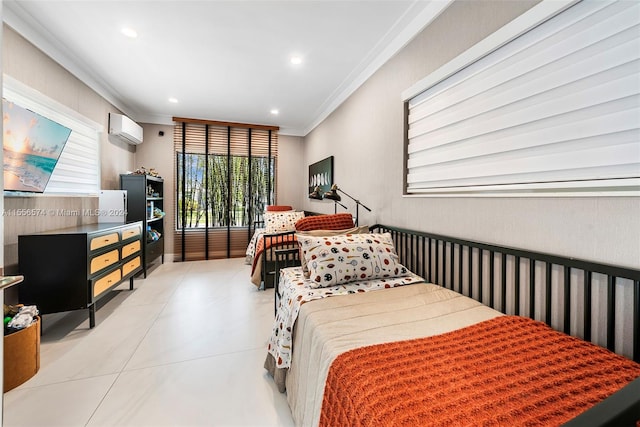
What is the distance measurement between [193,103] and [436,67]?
12.3 feet

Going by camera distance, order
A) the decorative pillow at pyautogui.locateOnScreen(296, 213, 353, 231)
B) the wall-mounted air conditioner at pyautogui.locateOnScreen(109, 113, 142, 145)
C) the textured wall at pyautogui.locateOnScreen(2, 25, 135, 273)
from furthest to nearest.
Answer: the wall-mounted air conditioner at pyautogui.locateOnScreen(109, 113, 142, 145) < the decorative pillow at pyautogui.locateOnScreen(296, 213, 353, 231) < the textured wall at pyautogui.locateOnScreen(2, 25, 135, 273)

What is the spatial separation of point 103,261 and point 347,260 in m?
2.46

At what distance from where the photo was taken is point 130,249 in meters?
3.31

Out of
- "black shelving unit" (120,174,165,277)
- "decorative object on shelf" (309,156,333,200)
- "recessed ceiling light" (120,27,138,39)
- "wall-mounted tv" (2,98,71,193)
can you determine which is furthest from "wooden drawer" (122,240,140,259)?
"decorative object on shelf" (309,156,333,200)

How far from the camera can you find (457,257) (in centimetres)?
192

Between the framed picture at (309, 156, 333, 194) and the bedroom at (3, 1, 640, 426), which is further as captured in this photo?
the framed picture at (309, 156, 333, 194)

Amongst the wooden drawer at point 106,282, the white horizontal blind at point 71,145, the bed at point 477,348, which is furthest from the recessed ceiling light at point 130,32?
the bed at point 477,348

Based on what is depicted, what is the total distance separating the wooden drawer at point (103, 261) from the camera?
2.47 m

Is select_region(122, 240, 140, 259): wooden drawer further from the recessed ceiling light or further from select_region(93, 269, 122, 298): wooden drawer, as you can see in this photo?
the recessed ceiling light

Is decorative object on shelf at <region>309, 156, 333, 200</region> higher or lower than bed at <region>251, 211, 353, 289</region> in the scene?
higher

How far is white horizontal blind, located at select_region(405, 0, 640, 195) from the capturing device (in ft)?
3.61

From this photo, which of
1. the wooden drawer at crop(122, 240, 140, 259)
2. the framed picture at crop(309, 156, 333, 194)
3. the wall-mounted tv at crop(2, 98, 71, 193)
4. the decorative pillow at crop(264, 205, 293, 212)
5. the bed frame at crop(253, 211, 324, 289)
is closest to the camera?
the wall-mounted tv at crop(2, 98, 71, 193)

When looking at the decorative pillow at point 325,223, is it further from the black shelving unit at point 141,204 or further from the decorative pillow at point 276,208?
the black shelving unit at point 141,204

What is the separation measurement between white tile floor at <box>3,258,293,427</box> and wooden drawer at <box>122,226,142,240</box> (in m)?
0.74
